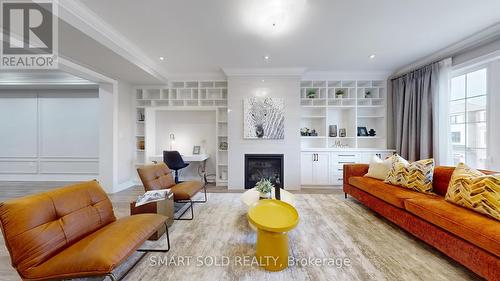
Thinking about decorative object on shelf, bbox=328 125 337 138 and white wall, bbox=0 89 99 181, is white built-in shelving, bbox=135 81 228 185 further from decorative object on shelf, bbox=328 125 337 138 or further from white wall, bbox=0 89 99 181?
decorative object on shelf, bbox=328 125 337 138

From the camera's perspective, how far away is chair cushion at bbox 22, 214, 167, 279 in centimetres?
128

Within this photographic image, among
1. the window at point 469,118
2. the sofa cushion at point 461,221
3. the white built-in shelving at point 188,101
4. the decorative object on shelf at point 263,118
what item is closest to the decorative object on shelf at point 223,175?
the white built-in shelving at point 188,101

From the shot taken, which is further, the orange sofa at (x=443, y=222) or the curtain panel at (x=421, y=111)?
the curtain panel at (x=421, y=111)

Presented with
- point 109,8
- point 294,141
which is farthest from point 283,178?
point 109,8

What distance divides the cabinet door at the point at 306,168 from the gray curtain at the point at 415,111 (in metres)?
1.93

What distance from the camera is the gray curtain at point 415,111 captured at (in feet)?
12.1

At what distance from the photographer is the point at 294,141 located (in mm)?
4480

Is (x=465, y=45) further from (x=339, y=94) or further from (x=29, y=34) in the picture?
(x=29, y=34)

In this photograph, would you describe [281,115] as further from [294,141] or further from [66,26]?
[66,26]

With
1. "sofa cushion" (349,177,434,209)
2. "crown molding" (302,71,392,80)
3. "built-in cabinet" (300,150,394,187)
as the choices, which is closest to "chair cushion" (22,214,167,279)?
"sofa cushion" (349,177,434,209)

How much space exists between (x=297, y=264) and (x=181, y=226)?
155 centimetres

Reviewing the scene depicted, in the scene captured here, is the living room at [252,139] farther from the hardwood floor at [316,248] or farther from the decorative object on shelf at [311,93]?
the decorative object on shelf at [311,93]

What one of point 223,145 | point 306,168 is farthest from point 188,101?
point 306,168

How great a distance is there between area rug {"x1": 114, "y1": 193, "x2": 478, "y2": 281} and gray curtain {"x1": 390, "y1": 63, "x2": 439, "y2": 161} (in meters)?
2.06
